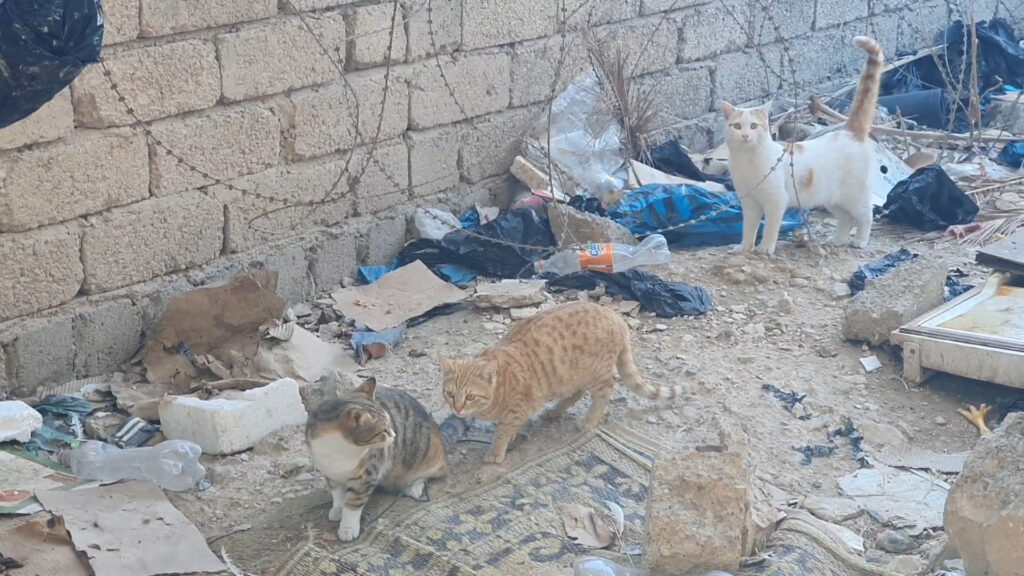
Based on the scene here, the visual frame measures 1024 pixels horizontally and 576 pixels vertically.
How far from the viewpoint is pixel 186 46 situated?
5.36 meters

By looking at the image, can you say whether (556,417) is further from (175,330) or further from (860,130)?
(860,130)

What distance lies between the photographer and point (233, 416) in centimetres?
467

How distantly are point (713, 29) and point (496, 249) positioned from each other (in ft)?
9.49

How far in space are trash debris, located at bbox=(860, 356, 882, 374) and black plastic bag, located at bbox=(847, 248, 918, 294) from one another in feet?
2.65

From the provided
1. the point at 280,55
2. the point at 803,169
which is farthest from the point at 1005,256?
the point at 280,55

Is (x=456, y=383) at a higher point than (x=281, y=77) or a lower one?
lower

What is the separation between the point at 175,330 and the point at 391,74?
186 centimetres

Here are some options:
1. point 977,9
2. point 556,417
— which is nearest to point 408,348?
point 556,417

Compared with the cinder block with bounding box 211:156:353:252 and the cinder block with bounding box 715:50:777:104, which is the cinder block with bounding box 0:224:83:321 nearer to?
the cinder block with bounding box 211:156:353:252

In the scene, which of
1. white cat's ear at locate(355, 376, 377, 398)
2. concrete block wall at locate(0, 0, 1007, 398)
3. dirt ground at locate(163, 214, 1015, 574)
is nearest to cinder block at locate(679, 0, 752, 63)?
concrete block wall at locate(0, 0, 1007, 398)

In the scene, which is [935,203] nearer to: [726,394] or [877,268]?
[877,268]

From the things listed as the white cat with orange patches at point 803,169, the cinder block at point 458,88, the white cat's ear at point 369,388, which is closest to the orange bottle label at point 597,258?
the white cat with orange patches at point 803,169

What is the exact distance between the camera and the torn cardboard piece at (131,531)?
382cm

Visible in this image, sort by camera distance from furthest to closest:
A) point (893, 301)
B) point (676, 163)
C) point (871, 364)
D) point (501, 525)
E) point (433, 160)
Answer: point (676, 163) → point (433, 160) → point (893, 301) → point (871, 364) → point (501, 525)
